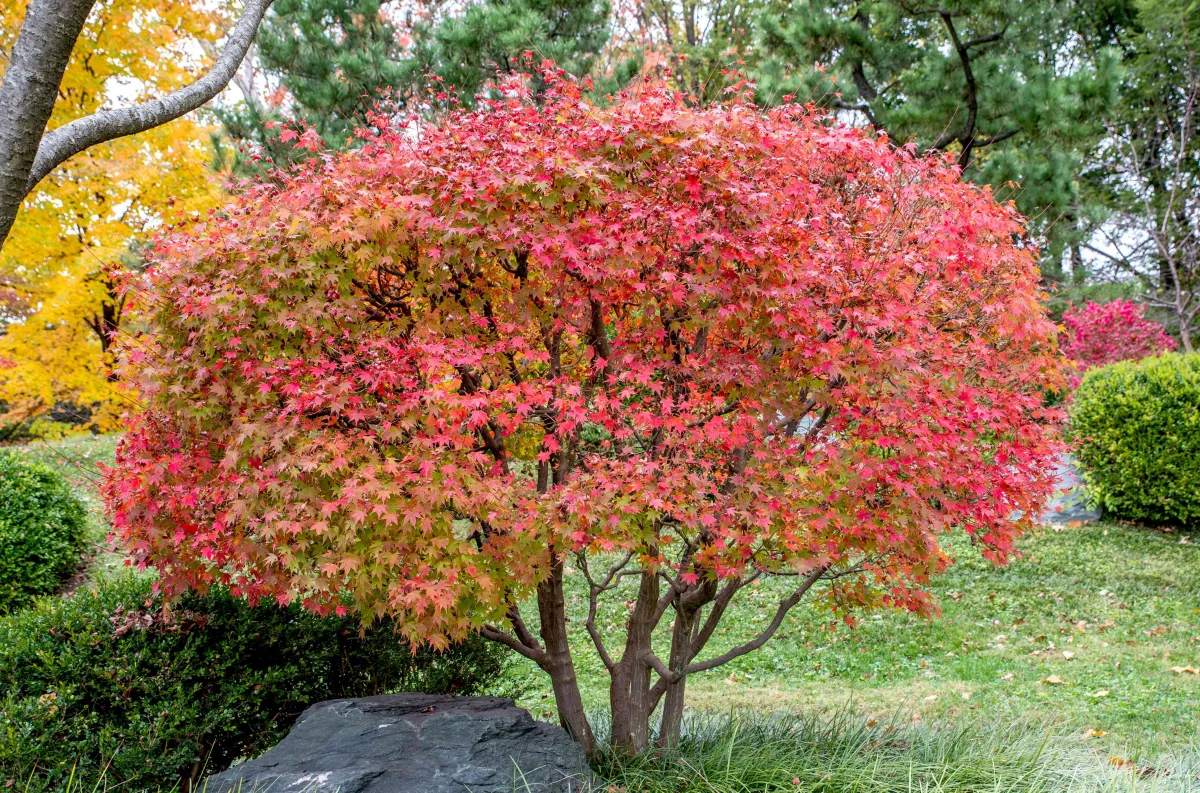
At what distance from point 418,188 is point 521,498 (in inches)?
56.9

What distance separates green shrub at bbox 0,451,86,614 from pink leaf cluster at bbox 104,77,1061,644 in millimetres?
5453

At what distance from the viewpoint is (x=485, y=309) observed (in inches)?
161

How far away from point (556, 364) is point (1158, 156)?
2079 centimetres

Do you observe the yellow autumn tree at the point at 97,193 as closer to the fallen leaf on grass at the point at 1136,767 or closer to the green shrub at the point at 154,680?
the green shrub at the point at 154,680

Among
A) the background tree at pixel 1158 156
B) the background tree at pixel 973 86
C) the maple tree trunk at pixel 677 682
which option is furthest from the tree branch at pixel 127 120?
the background tree at pixel 1158 156

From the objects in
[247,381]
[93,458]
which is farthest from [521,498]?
[93,458]

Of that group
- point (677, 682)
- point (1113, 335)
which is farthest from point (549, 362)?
point (1113, 335)

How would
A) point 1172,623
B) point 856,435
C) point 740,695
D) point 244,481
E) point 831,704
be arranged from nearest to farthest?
point 244,481 → point 856,435 → point 831,704 → point 740,695 → point 1172,623

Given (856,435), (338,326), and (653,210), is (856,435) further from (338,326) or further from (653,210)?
(338,326)

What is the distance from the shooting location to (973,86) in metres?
11.1

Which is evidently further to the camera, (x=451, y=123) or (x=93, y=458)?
(x=93, y=458)

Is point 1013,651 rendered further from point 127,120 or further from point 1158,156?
point 1158,156

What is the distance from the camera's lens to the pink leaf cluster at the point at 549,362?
347cm

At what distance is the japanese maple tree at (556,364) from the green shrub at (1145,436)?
741cm
